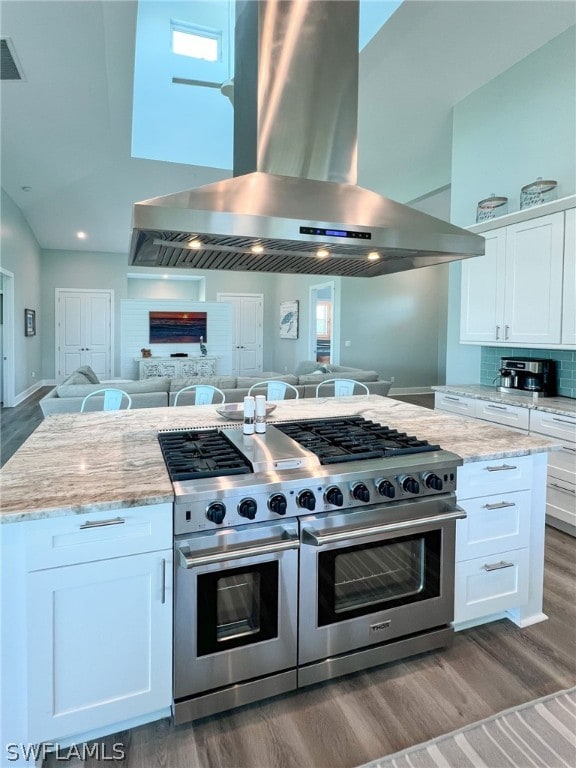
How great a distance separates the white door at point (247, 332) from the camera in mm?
11578

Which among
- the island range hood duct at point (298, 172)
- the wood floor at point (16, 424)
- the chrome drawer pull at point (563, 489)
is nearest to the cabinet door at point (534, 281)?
the chrome drawer pull at point (563, 489)

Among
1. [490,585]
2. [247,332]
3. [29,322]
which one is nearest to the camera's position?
[490,585]

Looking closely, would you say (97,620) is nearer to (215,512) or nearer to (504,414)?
(215,512)

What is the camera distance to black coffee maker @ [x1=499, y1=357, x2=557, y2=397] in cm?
353

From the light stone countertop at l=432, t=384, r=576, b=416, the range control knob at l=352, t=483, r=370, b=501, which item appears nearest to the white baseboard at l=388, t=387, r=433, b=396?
the light stone countertop at l=432, t=384, r=576, b=416

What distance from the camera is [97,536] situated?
136 cm

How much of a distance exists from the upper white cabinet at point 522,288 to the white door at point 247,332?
26.2 ft

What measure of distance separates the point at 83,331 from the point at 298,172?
9923 millimetres

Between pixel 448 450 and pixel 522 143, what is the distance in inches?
131

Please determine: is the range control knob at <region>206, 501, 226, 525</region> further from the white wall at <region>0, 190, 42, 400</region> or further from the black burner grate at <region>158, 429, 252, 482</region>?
the white wall at <region>0, 190, 42, 400</region>

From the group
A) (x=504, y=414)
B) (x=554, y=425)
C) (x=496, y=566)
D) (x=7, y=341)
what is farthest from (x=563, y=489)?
(x=7, y=341)

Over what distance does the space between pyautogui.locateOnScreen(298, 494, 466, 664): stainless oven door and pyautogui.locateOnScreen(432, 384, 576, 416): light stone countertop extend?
1.69 meters

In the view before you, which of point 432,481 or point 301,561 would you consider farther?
point 432,481

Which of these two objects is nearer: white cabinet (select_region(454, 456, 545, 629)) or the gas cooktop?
the gas cooktop
